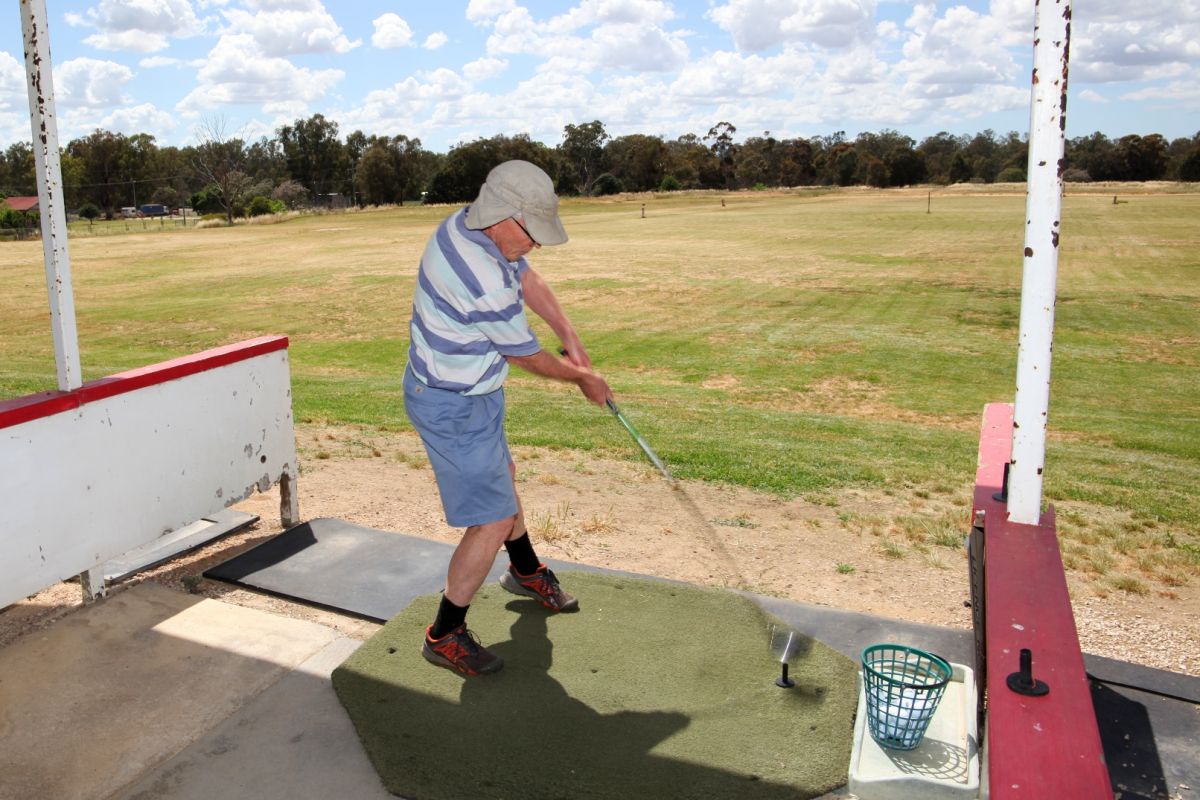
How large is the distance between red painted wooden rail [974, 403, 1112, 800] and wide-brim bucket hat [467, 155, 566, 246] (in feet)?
5.94

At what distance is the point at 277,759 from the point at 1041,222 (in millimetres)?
2959

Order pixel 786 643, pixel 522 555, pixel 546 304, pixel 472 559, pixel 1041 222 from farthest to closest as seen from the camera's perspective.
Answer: pixel 522 555
pixel 546 304
pixel 786 643
pixel 472 559
pixel 1041 222

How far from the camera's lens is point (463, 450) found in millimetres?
3572

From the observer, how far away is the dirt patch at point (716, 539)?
4.36 metres

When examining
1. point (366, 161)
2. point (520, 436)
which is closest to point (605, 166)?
point (366, 161)

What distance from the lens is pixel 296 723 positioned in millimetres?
3438

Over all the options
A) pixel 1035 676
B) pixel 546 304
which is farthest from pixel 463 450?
pixel 1035 676

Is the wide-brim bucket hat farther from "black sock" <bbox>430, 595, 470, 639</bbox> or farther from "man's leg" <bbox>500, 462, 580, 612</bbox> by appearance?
"black sock" <bbox>430, 595, 470, 639</bbox>

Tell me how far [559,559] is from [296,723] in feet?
5.96

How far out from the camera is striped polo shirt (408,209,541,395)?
339cm

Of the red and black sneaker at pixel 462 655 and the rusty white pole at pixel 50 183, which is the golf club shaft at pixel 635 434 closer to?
the red and black sneaker at pixel 462 655

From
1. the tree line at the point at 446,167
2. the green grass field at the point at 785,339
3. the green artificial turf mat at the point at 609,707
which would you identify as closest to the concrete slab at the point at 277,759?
the green artificial turf mat at the point at 609,707

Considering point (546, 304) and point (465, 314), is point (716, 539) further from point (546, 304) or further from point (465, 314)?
point (465, 314)

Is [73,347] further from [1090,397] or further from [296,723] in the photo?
[1090,397]
